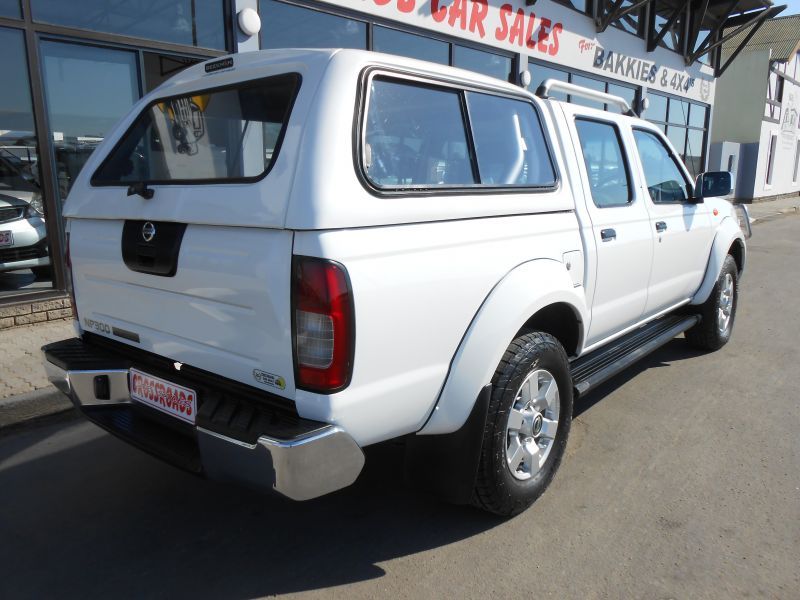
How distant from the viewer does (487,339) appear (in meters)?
2.39

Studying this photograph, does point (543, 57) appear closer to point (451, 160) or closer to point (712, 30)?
point (712, 30)

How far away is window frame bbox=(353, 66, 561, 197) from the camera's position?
2.09m

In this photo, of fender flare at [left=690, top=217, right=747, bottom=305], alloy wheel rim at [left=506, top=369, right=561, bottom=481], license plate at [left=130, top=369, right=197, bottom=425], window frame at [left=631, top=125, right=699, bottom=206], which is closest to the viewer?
license plate at [left=130, top=369, right=197, bottom=425]

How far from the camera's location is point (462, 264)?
2.31m

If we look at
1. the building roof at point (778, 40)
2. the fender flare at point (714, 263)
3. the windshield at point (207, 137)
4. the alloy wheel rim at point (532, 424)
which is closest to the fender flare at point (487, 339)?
the alloy wheel rim at point (532, 424)

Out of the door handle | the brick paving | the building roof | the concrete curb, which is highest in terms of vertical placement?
the building roof

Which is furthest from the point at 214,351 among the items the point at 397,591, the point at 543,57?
the point at 543,57

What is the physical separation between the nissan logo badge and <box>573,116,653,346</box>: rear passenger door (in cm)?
213

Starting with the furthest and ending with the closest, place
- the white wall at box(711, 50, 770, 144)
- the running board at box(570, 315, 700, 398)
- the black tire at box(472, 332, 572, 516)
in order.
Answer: the white wall at box(711, 50, 770, 144) < the running board at box(570, 315, 700, 398) < the black tire at box(472, 332, 572, 516)

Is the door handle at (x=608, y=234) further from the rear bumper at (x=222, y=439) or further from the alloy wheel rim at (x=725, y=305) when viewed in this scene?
the alloy wheel rim at (x=725, y=305)

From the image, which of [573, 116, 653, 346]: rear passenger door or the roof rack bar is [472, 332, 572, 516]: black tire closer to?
[573, 116, 653, 346]: rear passenger door

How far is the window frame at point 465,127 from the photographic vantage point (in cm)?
209

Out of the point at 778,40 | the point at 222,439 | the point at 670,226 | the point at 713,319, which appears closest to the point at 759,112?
the point at 778,40

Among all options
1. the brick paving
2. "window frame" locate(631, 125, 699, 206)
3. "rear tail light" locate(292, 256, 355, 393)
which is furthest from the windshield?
"window frame" locate(631, 125, 699, 206)
